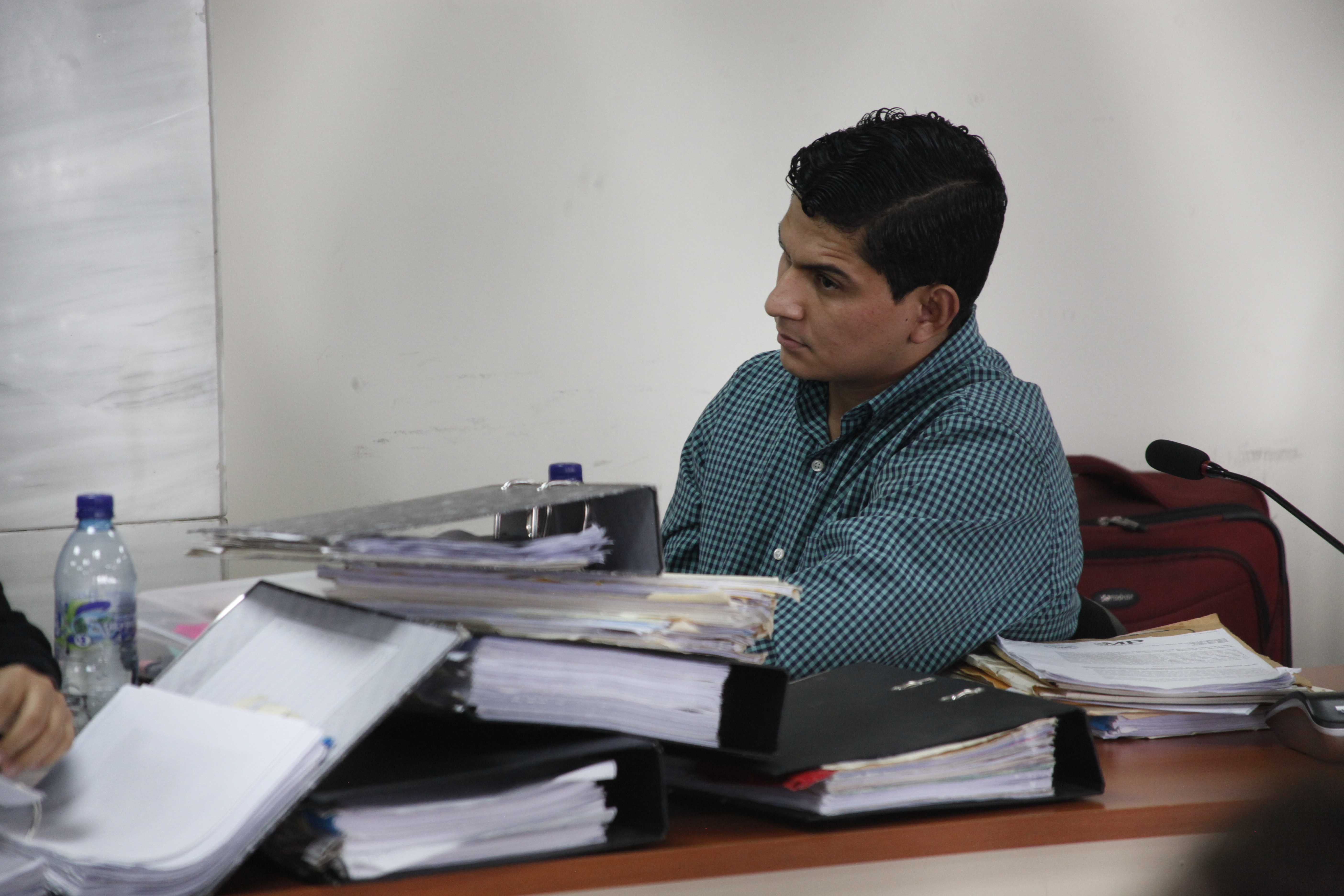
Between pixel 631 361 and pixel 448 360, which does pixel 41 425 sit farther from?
pixel 631 361

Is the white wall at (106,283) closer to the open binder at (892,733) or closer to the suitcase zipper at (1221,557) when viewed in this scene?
the open binder at (892,733)

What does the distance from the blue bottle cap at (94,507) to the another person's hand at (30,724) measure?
0.23 m

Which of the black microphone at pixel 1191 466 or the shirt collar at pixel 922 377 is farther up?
the shirt collar at pixel 922 377

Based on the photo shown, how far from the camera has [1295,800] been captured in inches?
12.9

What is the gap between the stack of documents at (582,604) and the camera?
643mm

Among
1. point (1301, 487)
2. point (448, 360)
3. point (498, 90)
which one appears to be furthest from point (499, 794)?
point (1301, 487)

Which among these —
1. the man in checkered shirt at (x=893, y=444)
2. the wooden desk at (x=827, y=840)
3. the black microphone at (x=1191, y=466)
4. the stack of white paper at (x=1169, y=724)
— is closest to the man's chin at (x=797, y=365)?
the man in checkered shirt at (x=893, y=444)

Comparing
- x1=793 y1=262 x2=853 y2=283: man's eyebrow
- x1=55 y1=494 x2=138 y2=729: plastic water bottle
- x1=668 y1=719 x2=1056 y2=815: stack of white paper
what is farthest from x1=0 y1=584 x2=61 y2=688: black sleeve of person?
x1=793 y1=262 x2=853 y2=283: man's eyebrow

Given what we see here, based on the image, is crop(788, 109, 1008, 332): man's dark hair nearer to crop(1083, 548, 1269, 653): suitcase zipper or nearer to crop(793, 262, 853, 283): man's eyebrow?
crop(793, 262, 853, 283): man's eyebrow

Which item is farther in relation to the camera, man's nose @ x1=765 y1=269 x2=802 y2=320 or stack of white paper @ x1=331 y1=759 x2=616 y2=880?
man's nose @ x1=765 y1=269 x2=802 y2=320

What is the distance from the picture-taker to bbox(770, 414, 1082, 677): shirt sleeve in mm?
1157

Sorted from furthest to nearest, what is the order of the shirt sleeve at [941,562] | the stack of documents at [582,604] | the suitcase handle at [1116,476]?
the suitcase handle at [1116,476], the shirt sleeve at [941,562], the stack of documents at [582,604]

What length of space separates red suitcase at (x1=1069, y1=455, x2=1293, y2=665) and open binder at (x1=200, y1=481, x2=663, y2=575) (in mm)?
1647

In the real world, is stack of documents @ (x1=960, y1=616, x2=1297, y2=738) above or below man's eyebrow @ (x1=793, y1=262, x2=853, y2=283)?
below
